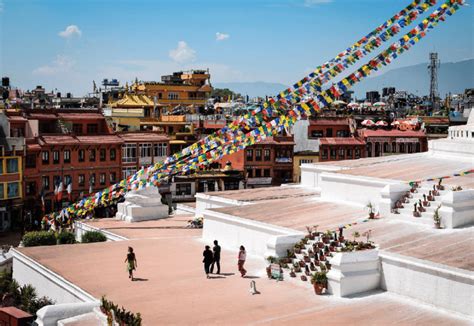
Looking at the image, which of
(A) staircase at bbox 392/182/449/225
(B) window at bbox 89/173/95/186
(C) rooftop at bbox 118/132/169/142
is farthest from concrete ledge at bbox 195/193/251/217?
(C) rooftop at bbox 118/132/169/142

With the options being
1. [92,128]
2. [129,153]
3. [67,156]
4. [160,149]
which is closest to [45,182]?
[67,156]

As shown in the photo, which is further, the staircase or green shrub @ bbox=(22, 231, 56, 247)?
green shrub @ bbox=(22, 231, 56, 247)

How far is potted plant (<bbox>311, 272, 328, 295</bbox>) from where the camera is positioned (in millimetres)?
16094

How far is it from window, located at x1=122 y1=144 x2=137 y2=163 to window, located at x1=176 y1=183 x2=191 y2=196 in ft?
12.2

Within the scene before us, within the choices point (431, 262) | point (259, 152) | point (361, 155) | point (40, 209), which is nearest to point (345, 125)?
point (361, 155)

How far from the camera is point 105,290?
16.9 m

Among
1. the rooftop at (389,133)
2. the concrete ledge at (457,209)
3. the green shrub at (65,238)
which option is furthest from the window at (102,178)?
the concrete ledge at (457,209)

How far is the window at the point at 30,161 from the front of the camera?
4158cm

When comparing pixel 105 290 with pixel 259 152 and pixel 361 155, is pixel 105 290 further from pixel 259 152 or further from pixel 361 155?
pixel 361 155

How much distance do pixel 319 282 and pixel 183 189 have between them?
1339 inches

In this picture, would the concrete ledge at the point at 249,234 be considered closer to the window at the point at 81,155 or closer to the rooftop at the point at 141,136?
the window at the point at 81,155

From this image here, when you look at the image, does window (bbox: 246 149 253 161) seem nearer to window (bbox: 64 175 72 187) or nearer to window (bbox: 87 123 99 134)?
window (bbox: 87 123 99 134)

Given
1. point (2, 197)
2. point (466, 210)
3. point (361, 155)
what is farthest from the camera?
point (361, 155)

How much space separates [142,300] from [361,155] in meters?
42.7
